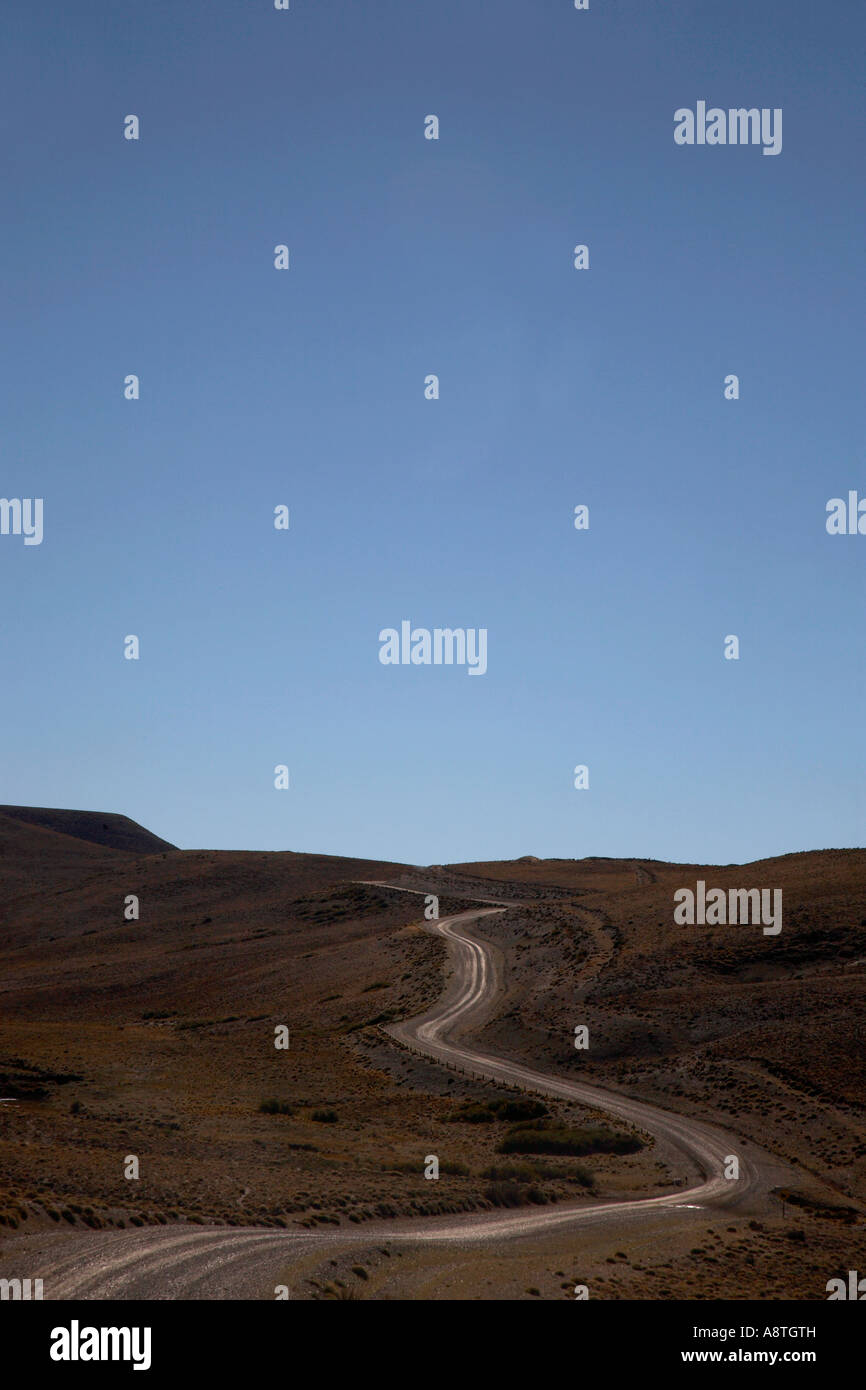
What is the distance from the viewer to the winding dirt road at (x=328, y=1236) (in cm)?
2023

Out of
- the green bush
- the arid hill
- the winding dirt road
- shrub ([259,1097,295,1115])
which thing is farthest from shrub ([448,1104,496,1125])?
shrub ([259,1097,295,1115])

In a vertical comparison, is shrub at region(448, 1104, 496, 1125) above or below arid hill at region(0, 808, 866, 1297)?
below

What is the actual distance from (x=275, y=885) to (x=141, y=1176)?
109 metres

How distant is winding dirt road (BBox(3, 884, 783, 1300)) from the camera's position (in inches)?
797

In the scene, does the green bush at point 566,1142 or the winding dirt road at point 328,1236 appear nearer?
the winding dirt road at point 328,1236

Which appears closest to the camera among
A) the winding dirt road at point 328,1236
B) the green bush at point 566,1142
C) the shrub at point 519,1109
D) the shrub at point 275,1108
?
the winding dirt road at point 328,1236

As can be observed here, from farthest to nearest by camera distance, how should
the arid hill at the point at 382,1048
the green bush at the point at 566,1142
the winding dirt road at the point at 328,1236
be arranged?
the green bush at the point at 566,1142 → the arid hill at the point at 382,1048 → the winding dirt road at the point at 328,1236

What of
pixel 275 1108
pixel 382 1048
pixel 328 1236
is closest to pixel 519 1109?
pixel 275 1108

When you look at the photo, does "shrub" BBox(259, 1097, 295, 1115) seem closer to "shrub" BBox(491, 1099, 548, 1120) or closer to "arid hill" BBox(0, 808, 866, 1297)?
"arid hill" BBox(0, 808, 866, 1297)

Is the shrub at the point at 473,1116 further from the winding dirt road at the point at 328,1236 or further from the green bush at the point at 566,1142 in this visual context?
the winding dirt road at the point at 328,1236

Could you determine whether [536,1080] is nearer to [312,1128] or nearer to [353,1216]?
[312,1128]

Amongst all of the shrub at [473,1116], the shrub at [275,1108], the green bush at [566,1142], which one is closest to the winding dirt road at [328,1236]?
the green bush at [566,1142]

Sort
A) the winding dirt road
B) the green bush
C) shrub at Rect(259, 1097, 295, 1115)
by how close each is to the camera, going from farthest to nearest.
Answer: shrub at Rect(259, 1097, 295, 1115) → the green bush → the winding dirt road

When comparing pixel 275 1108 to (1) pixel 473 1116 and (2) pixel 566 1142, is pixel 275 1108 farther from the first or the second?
(2) pixel 566 1142
